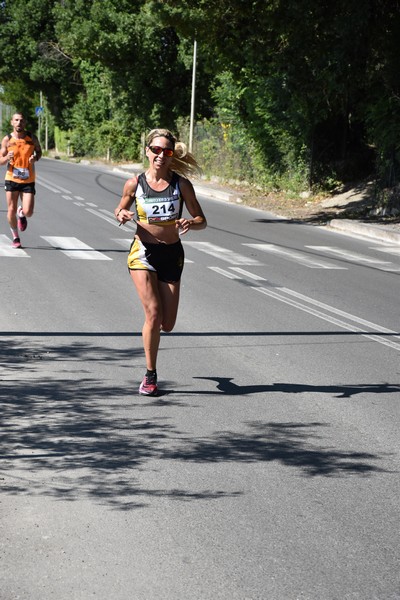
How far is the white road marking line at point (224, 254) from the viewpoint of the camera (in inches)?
603

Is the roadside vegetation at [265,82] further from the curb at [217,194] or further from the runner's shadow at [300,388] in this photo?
the runner's shadow at [300,388]

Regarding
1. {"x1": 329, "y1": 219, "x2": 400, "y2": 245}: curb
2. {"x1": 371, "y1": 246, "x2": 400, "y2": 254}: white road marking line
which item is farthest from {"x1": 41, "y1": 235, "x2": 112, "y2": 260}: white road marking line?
{"x1": 329, "y1": 219, "x2": 400, "y2": 245}: curb

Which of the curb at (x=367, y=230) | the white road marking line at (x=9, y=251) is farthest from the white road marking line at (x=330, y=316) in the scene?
the curb at (x=367, y=230)

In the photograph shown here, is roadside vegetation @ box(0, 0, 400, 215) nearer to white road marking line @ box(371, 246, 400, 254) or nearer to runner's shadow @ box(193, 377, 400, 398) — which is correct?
white road marking line @ box(371, 246, 400, 254)

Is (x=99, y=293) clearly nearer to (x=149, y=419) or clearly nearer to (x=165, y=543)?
(x=149, y=419)

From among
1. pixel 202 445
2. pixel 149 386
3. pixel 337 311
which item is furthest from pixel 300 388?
pixel 337 311

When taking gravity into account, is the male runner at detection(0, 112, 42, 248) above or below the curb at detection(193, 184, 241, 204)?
above

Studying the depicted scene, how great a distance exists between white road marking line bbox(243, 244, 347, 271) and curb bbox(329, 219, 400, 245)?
3.52 metres

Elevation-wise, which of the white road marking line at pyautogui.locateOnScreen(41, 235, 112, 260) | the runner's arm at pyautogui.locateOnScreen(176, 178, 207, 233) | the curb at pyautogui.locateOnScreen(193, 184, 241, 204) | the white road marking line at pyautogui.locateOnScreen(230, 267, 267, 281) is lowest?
the curb at pyautogui.locateOnScreen(193, 184, 241, 204)

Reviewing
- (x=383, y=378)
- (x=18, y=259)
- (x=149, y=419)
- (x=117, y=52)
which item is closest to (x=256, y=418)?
(x=149, y=419)

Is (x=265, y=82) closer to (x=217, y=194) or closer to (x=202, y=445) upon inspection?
(x=217, y=194)

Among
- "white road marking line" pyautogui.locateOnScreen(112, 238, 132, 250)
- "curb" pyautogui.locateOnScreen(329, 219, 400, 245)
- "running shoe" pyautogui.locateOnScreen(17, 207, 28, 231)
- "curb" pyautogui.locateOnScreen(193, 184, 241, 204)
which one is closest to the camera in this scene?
"running shoe" pyautogui.locateOnScreen(17, 207, 28, 231)

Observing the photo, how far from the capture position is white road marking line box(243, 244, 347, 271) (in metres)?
15.4

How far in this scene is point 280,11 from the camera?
22.7 m
